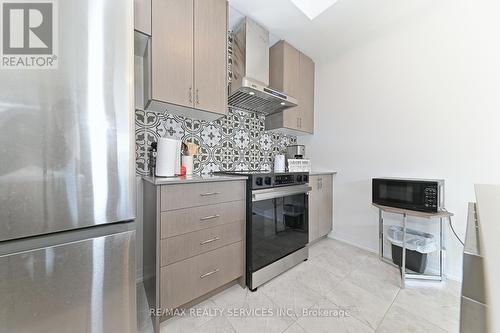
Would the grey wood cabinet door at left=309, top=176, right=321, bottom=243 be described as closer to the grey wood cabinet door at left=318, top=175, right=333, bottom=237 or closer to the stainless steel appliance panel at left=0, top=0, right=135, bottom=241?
the grey wood cabinet door at left=318, top=175, right=333, bottom=237

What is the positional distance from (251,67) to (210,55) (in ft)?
1.72

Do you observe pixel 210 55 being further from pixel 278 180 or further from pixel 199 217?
pixel 199 217

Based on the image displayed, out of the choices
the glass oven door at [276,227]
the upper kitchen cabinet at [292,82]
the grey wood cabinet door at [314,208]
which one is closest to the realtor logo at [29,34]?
the glass oven door at [276,227]

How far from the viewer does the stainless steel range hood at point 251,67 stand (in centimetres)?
189

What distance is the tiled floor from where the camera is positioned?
1.20 m

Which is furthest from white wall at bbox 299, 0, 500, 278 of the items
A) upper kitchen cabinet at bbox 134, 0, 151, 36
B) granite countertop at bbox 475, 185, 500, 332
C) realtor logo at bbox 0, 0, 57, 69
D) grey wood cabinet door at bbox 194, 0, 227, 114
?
realtor logo at bbox 0, 0, 57, 69

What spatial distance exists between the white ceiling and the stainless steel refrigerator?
54.6 inches

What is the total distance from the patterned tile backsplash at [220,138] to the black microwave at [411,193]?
130 centimetres

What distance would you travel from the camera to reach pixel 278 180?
5.64 feet

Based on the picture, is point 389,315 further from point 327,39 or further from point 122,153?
point 327,39

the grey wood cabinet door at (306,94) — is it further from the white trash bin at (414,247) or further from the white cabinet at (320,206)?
the white trash bin at (414,247)

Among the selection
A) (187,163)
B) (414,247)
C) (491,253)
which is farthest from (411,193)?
(187,163)

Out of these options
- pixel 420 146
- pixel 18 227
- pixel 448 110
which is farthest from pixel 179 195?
pixel 448 110

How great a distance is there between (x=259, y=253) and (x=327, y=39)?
8.03 feet
